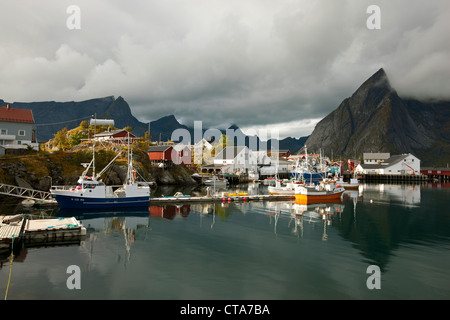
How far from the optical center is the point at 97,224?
91.6ft

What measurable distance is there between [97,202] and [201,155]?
96372mm

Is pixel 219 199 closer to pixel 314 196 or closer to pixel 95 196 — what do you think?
pixel 314 196

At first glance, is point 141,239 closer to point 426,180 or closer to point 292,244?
point 292,244

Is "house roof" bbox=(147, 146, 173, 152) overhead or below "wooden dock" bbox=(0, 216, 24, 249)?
overhead

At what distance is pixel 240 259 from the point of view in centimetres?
1809

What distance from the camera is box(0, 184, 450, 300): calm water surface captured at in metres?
13.6

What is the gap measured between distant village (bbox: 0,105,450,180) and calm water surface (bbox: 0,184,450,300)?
24833mm

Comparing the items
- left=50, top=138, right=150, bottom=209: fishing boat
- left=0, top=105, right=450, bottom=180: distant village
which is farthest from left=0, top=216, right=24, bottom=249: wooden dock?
left=0, top=105, right=450, bottom=180: distant village

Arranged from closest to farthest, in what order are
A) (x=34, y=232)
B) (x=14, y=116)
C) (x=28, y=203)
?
1. (x=34, y=232)
2. (x=28, y=203)
3. (x=14, y=116)

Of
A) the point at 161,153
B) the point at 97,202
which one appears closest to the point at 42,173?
the point at 97,202

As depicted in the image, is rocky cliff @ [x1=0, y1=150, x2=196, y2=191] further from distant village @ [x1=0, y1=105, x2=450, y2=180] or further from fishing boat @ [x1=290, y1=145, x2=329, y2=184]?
fishing boat @ [x1=290, y1=145, x2=329, y2=184]
